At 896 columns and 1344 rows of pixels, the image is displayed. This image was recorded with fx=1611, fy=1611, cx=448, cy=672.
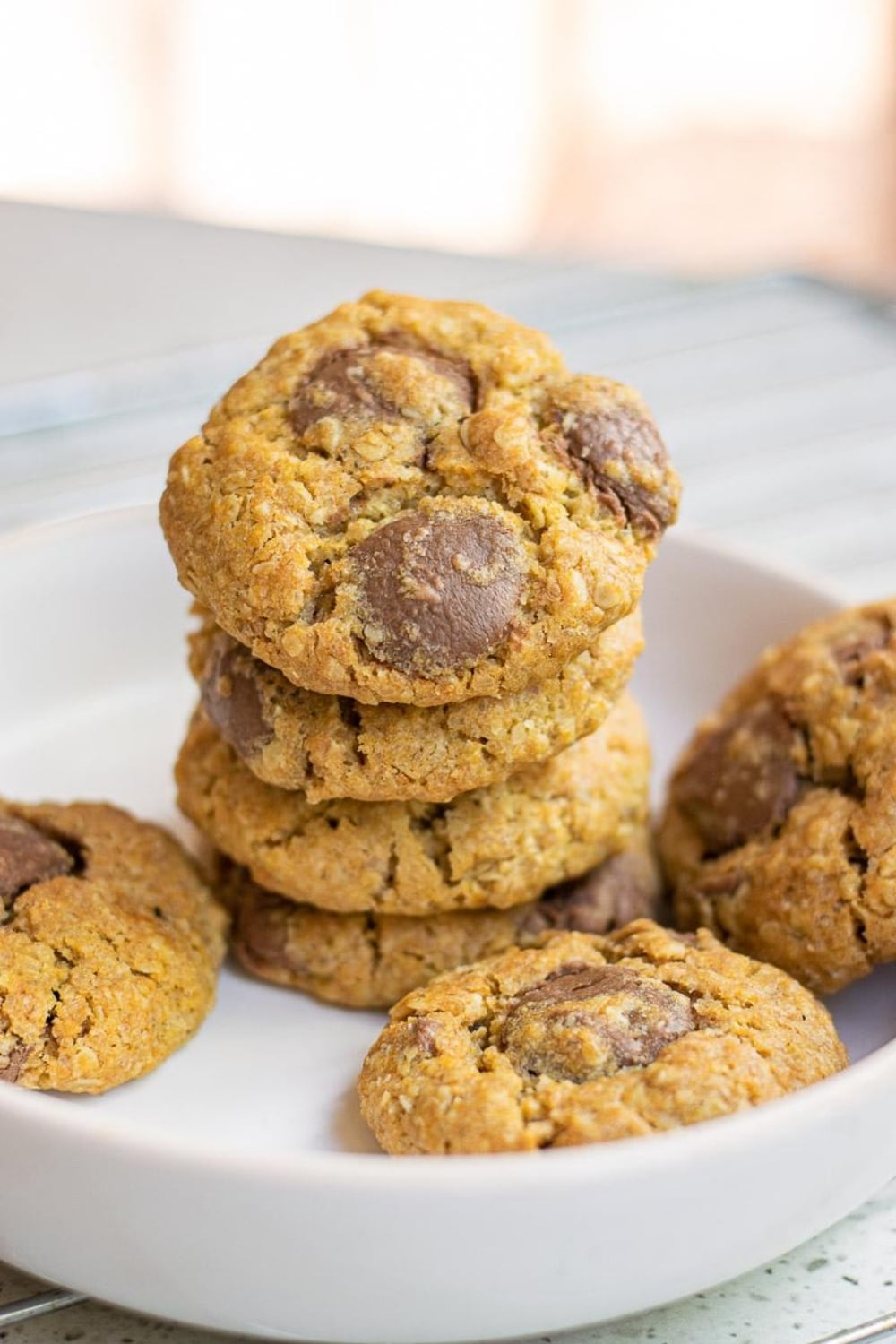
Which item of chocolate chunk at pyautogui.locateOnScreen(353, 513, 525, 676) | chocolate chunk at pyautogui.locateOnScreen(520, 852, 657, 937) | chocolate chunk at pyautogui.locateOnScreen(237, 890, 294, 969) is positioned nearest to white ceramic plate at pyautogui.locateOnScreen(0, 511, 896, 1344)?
chocolate chunk at pyautogui.locateOnScreen(237, 890, 294, 969)

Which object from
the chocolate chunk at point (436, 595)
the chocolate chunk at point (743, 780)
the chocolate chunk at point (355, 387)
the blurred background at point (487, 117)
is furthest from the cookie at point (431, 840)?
the blurred background at point (487, 117)

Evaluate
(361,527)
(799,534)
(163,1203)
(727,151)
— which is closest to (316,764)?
(361,527)

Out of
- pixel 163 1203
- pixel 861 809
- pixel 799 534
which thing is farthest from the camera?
pixel 799 534

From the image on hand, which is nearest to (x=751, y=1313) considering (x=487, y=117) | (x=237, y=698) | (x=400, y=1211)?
(x=400, y=1211)

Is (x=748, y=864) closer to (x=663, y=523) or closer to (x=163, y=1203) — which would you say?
(x=663, y=523)

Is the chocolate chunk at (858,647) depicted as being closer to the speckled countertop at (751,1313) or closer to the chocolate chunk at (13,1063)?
the speckled countertop at (751,1313)
